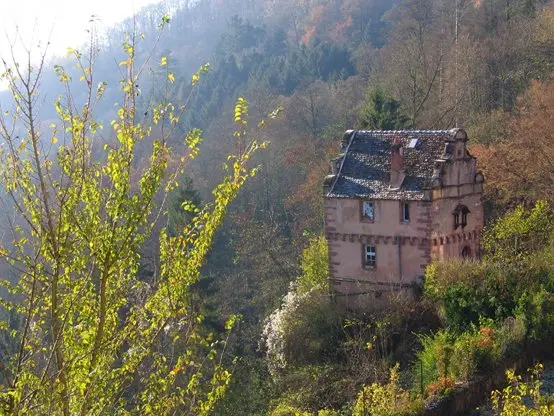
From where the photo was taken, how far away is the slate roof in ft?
84.7

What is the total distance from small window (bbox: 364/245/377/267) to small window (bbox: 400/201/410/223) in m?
1.71

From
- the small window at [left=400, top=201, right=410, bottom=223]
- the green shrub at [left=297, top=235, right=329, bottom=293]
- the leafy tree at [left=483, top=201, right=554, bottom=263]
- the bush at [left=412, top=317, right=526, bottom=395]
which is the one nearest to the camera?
the bush at [left=412, top=317, right=526, bottom=395]

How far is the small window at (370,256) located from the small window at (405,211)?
67.2 inches

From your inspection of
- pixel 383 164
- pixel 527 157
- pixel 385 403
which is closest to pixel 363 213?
pixel 383 164

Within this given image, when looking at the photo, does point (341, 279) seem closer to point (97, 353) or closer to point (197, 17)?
point (97, 353)

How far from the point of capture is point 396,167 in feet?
86.1

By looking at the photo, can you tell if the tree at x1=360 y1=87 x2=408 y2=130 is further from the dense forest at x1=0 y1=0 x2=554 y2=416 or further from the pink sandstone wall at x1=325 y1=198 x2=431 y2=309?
the pink sandstone wall at x1=325 y1=198 x2=431 y2=309

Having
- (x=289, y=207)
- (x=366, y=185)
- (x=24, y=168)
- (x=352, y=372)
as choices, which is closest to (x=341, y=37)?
(x=289, y=207)

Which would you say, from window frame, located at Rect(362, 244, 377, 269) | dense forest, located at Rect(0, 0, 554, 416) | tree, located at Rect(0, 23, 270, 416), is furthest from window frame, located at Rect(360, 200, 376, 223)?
tree, located at Rect(0, 23, 270, 416)

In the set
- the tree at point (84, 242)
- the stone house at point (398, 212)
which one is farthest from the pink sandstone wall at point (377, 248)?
the tree at point (84, 242)

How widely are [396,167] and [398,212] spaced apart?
175cm

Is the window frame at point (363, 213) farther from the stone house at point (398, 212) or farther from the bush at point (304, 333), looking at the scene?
the bush at point (304, 333)

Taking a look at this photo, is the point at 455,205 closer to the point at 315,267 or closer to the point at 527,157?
the point at 527,157

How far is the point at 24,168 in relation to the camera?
25.3 ft
